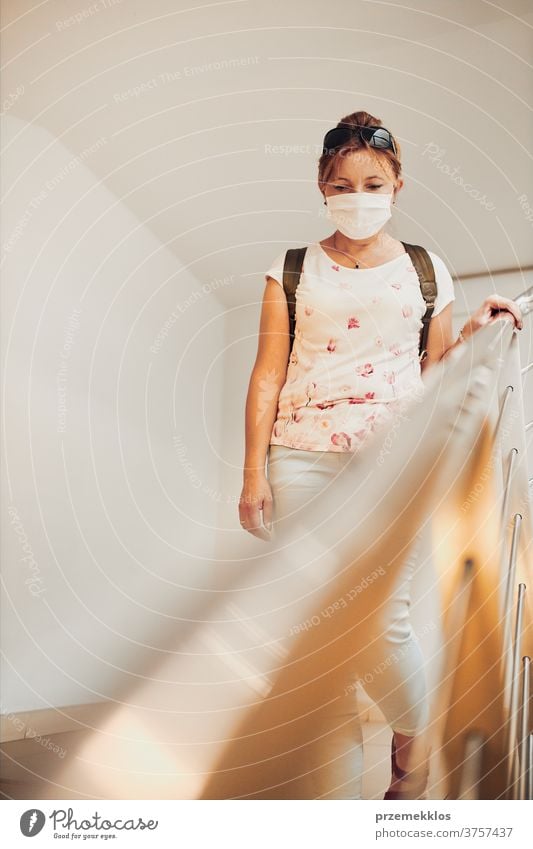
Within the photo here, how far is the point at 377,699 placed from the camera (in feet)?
3.37

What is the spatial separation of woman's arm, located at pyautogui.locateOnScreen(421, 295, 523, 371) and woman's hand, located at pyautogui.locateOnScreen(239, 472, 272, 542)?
0.86 ft

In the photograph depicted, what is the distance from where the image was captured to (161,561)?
1.14m

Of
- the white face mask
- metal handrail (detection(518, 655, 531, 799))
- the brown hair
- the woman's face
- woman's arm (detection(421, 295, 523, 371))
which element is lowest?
metal handrail (detection(518, 655, 531, 799))

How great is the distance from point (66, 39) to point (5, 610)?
0.88 meters

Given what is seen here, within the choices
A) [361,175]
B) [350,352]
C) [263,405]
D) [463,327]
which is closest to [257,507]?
[263,405]

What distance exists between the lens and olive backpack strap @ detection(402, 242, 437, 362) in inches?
42.3

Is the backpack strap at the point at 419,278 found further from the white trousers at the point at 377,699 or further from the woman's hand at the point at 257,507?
the white trousers at the point at 377,699

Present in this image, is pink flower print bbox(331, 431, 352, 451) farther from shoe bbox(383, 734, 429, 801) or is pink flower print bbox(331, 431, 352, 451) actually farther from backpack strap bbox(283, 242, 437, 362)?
→ shoe bbox(383, 734, 429, 801)

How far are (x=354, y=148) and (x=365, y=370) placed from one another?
315 millimetres

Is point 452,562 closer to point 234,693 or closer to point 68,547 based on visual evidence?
point 234,693

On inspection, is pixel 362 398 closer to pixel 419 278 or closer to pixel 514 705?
pixel 419 278

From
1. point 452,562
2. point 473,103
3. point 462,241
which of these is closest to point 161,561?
point 452,562
